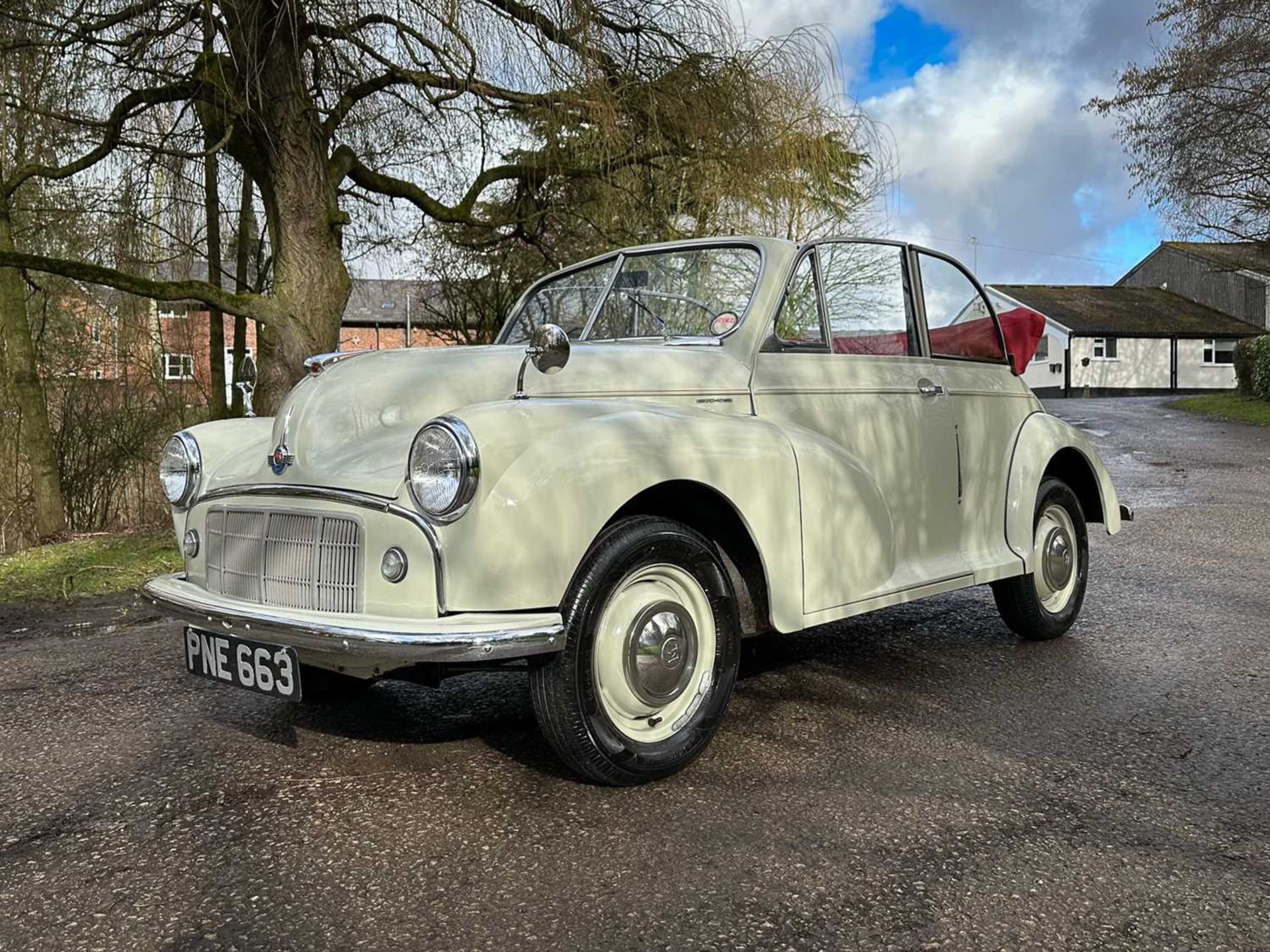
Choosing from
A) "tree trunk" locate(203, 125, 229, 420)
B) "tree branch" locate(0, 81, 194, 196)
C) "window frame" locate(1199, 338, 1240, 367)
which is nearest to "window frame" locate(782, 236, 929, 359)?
"tree trunk" locate(203, 125, 229, 420)

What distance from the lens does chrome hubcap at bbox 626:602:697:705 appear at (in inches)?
121

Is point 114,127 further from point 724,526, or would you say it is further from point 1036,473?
point 1036,473

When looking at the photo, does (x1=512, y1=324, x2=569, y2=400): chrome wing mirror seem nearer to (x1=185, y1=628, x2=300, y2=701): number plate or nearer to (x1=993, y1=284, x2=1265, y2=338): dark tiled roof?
(x1=185, y1=628, x2=300, y2=701): number plate

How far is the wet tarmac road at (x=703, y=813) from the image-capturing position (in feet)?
7.54

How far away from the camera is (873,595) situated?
3.79m

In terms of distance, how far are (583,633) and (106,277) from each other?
19.2ft

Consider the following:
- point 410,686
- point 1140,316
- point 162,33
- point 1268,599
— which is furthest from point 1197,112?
point 1140,316

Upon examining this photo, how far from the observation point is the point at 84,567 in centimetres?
736

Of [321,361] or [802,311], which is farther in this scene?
[802,311]

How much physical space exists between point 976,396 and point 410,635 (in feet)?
9.90

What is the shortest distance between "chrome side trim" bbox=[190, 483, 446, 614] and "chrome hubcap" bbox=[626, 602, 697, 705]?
634 mm

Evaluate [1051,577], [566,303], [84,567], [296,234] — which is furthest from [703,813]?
[296,234]

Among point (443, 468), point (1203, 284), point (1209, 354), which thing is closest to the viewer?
point (443, 468)

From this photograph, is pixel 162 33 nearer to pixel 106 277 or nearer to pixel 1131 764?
pixel 106 277
